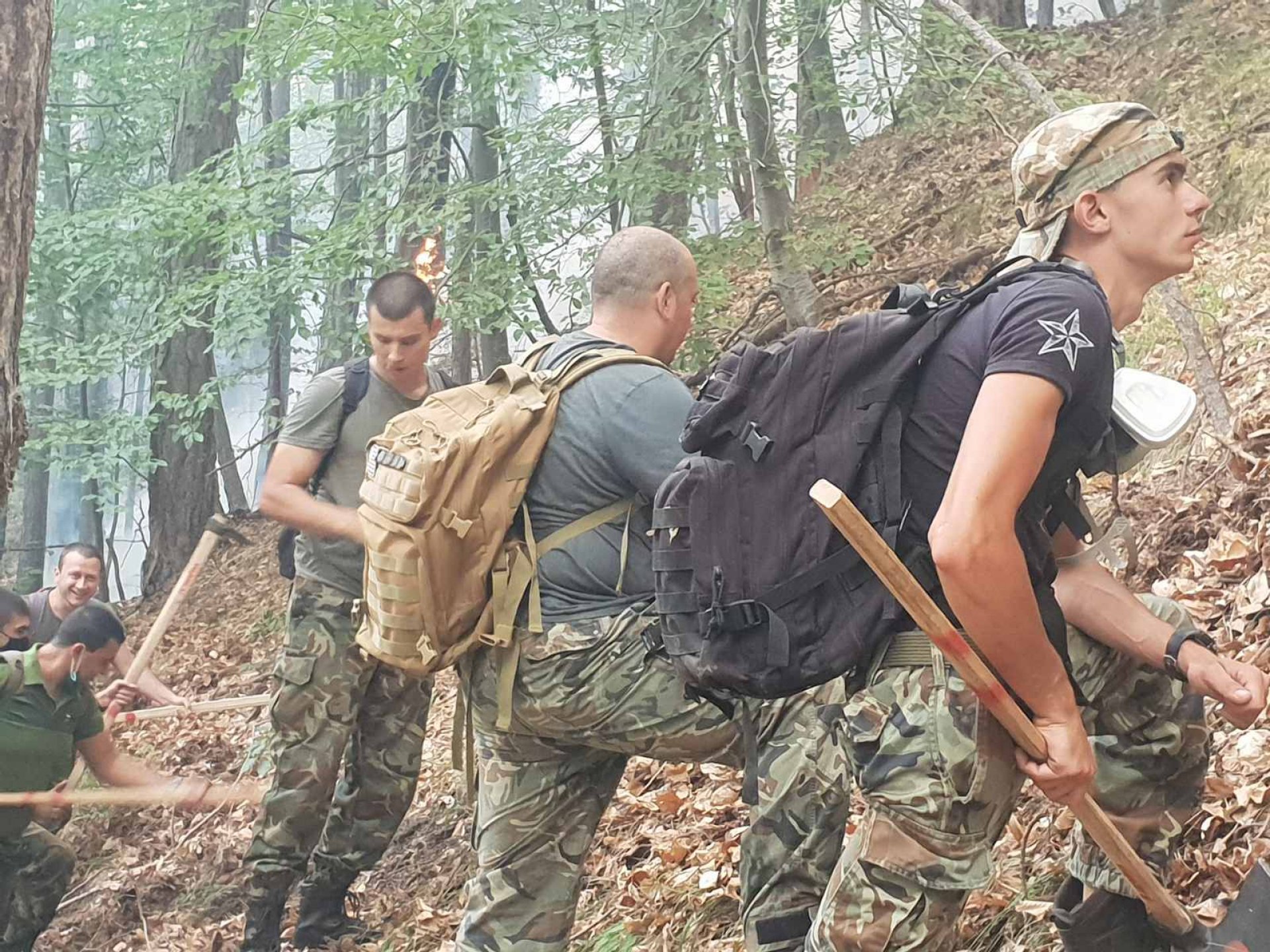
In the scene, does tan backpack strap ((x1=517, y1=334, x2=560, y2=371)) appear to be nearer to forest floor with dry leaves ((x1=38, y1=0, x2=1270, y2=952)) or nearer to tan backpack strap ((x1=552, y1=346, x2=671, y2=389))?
tan backpack strap ((x1=552, y1=346, x2=671, y2=389))

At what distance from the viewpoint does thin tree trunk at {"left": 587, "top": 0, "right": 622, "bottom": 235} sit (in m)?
8.19

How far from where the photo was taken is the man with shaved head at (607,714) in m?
3.30

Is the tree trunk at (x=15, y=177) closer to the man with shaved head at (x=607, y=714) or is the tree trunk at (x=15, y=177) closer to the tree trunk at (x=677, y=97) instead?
the man with shaved head at (x=607, y=714)

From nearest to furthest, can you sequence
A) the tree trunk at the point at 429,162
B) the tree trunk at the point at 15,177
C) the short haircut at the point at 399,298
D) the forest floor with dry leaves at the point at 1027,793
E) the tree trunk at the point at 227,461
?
1. the forest floor with dry leaves at the point at 1027,793
2. the short haircut at the point at 399,298
3. the tree trunk at the point at 15,177
4. the tree trunk at the point at 429,162
5. the tree trunk at the point at 227,461

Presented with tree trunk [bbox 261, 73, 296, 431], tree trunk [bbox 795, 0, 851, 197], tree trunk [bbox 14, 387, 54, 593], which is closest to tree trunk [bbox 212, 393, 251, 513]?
tree trunk [bbox 261, 73, 296, 431]

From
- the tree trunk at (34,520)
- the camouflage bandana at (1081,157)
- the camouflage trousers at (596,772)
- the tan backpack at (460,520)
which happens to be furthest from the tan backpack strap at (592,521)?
the tree trunk at (34,520)

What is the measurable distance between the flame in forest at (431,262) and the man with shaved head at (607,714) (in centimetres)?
445

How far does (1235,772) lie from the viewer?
3936 millimetres

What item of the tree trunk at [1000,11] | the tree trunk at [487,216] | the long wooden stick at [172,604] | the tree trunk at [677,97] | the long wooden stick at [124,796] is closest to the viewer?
the long wooden stick at [124,796]

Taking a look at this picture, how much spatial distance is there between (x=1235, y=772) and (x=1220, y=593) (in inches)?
41.6

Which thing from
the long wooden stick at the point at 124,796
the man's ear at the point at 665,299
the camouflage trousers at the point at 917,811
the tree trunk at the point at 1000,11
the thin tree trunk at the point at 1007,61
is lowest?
the long wooden stick at the point at 124,796

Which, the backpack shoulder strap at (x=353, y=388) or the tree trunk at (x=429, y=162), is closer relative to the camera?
the backpack shoulder strap at (x=353, y=388)

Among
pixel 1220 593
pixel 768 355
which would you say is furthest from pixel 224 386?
pixel 768 355

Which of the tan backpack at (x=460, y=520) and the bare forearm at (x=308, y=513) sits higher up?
the tan backpack at (x=460, y=520)
